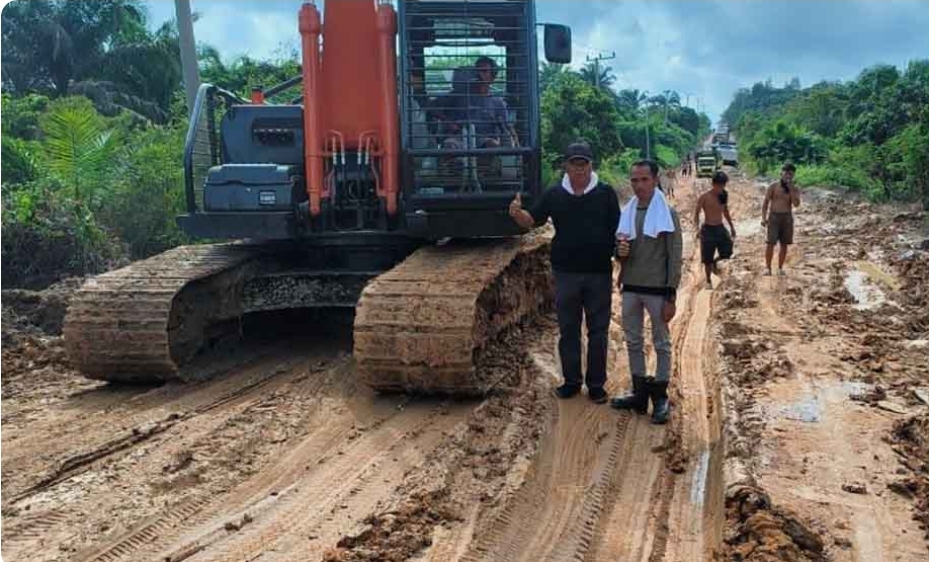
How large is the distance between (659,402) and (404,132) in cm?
281

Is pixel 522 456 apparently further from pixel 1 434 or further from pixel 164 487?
pixel 1 434

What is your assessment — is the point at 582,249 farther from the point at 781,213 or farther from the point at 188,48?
the point at 188,48

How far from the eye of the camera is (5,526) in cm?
429

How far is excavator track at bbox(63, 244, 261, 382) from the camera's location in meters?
6.49

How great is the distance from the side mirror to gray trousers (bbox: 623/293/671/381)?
2140mm

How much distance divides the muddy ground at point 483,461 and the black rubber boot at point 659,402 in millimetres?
90

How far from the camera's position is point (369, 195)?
7590 millimetres

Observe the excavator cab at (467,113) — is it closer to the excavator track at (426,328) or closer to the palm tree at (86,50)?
the excavator track at (426,328)

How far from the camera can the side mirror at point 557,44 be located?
714 centimetres

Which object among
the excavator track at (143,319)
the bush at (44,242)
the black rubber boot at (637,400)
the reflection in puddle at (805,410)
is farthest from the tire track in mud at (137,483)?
the bush at (44,242)

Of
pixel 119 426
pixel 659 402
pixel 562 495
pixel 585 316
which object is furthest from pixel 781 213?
pixel 119 426

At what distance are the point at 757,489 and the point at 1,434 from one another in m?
4.55

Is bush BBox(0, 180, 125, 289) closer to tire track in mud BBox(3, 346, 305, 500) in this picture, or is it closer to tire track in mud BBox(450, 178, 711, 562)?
tire track in mud BBox(3, 346, 305, 500)

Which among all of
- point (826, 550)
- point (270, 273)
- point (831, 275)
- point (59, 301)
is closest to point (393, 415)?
point (270, 273)
